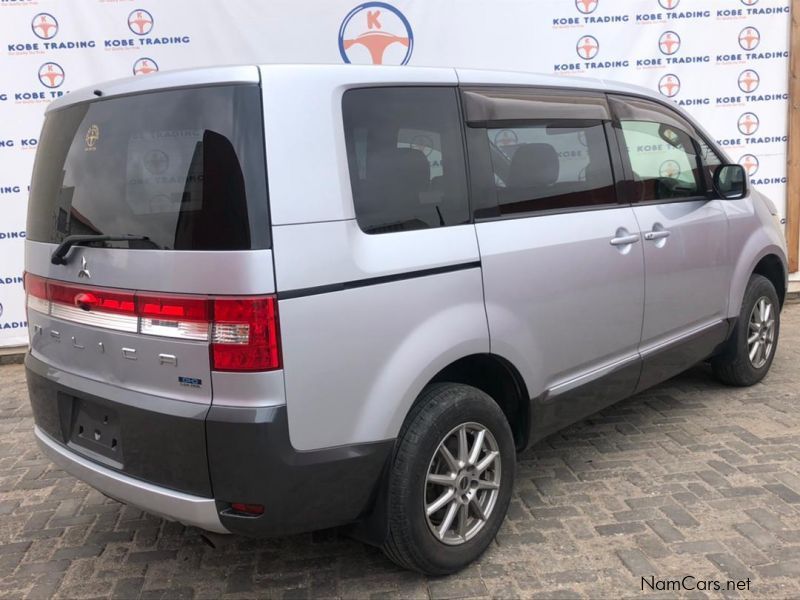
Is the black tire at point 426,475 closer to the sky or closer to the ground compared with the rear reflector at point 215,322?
closer to the ground

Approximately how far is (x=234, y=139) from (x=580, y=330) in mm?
1845

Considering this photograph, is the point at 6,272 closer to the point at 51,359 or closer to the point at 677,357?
the point at 51,359

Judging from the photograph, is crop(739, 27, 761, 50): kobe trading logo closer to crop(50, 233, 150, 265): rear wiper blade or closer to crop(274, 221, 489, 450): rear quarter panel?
crop(274, 221, 489, 450): rear quarter panel

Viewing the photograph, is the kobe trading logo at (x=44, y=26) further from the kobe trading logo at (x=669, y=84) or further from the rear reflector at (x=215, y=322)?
the kobe trading logo at (x=669, y=84)

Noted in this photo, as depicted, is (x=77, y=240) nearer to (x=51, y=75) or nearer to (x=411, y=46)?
(x=51, y=75)

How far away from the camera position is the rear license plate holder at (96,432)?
245 centimetres

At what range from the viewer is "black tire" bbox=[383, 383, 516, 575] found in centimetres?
249

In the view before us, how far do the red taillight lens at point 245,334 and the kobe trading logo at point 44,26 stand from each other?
5.20 meters

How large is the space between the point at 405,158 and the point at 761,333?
11.1 feet

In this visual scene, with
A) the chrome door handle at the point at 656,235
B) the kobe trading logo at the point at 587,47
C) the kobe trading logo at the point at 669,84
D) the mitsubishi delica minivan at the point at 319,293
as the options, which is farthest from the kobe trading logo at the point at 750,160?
the mitsubishi delica minivan at the point at 319,293

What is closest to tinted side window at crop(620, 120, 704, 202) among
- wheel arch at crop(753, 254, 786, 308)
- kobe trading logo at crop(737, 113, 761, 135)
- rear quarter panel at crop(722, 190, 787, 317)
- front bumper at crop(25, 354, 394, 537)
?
rear quarter panel at crop(722, 190, 787, 317)

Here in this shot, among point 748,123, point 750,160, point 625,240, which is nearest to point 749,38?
point 748,123

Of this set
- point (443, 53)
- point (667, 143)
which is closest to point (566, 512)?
point (667, 143)

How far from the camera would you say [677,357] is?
397cm
